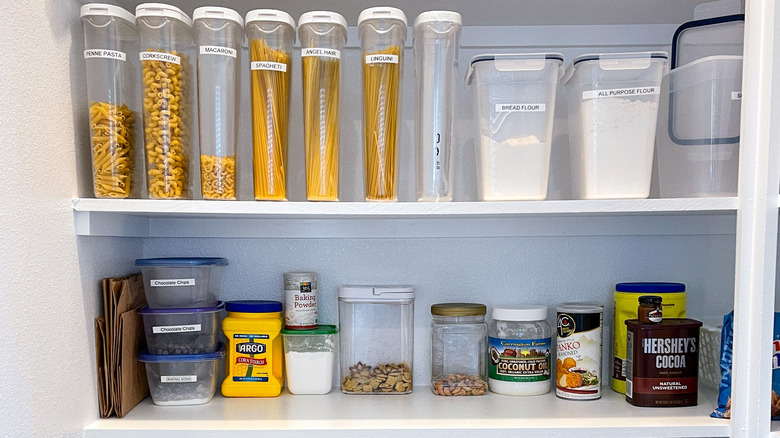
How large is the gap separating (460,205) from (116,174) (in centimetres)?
60

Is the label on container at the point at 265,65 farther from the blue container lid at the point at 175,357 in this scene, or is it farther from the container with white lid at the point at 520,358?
the container with white lid at the point at 520,358

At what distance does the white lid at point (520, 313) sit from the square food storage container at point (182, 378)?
1.92ft

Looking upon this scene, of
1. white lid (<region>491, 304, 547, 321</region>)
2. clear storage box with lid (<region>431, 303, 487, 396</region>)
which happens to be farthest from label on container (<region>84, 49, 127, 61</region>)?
white lid (<region>491, 304, 547, 321</region>)

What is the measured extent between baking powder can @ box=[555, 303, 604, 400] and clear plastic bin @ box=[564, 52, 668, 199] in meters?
0.30

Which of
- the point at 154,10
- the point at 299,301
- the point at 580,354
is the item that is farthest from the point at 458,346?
the point at 154,10

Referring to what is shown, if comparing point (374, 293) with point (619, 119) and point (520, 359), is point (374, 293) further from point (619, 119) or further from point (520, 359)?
point (619, 119)

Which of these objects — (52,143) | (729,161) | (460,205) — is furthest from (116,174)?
(729,161)

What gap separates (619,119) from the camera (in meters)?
1.15

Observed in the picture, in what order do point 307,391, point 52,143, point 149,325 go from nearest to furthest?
point 52,143 < point 149,325 < point 307,391

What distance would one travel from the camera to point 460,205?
114cm

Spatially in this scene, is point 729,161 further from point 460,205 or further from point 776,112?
point 460,205

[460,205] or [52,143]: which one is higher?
[52,143]

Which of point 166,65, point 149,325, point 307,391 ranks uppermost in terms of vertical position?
point 166,65

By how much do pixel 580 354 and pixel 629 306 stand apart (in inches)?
6.2
